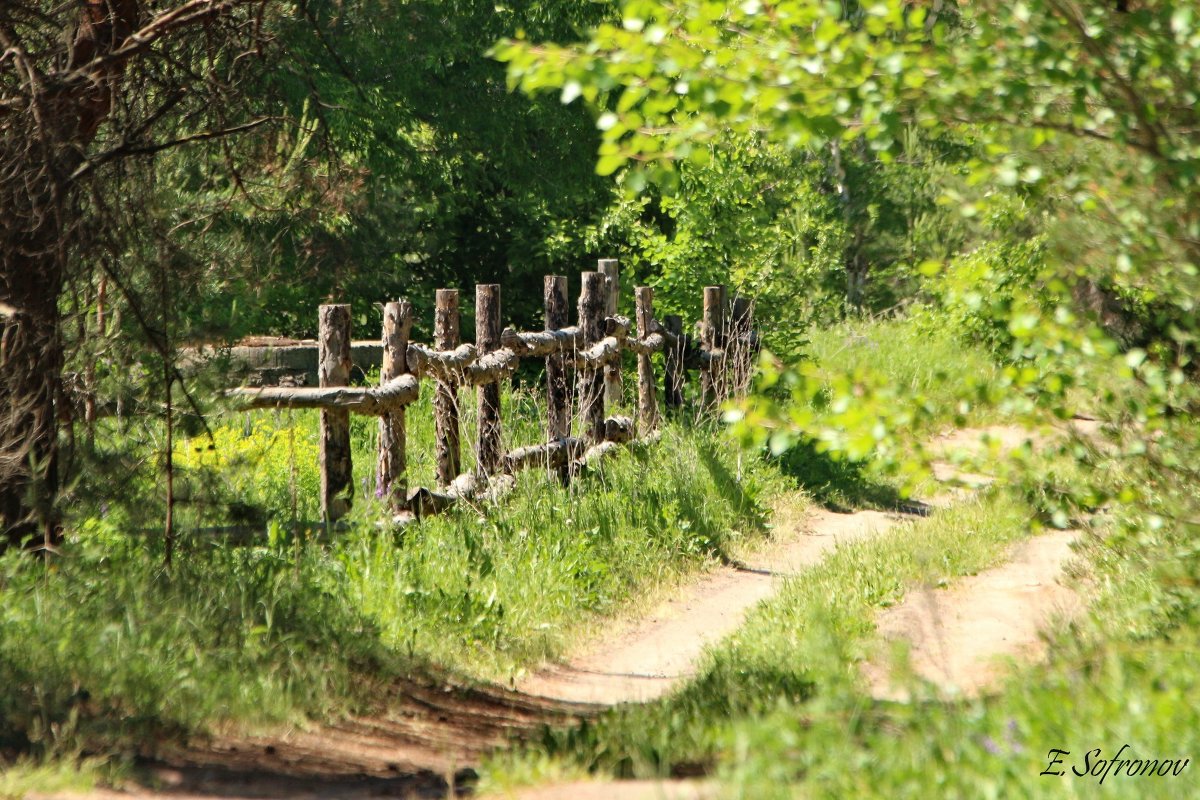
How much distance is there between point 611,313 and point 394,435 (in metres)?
4.37

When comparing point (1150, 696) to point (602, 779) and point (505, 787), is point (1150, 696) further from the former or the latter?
point (505, 787)

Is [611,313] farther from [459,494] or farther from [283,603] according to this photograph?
[283,603]

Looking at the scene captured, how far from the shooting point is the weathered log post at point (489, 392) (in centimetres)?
906

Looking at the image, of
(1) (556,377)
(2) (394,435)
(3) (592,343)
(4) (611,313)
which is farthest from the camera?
(4) (611,313)

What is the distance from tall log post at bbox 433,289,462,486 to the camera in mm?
8523

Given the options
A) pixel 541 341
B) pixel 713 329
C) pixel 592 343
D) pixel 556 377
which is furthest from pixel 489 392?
pixel 713 329

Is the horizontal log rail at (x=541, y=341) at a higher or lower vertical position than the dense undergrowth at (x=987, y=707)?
higher

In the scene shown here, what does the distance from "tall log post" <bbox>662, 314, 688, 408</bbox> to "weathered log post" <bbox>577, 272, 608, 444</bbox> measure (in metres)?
1.69

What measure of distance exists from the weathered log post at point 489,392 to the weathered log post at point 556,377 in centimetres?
126

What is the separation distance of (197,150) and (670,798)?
4.57 metres

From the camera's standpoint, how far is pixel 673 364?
511 inches

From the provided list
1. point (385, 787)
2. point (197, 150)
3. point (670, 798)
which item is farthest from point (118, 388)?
point (670, 798)

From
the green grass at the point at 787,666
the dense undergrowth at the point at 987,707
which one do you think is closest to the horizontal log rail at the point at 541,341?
the green grass at the point at 787,666

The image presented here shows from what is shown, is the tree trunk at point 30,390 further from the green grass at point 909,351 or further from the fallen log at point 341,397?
the green grass at point 909,351
